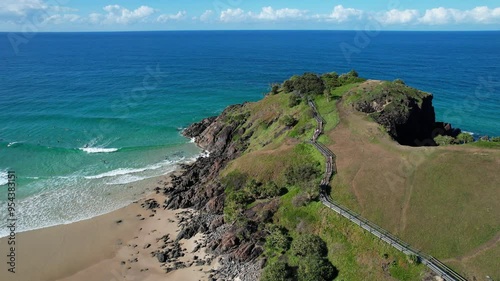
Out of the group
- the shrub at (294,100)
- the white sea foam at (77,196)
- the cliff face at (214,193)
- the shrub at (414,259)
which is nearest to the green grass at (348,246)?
the shrub at (414,259)

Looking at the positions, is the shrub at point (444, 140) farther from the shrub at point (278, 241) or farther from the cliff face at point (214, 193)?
the shrub at point (278, 241)

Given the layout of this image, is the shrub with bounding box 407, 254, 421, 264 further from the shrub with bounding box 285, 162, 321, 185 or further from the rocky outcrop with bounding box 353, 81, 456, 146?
the rocky outcrop with bounding box 353, 81, 456, 146

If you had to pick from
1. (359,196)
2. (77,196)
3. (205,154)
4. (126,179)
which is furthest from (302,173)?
(77,196)

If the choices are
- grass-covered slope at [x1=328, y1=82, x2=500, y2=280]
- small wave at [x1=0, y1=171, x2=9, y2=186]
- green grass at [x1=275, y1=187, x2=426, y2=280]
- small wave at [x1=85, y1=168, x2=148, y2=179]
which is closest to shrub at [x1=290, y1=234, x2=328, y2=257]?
green grass at [x1=275, y1=187, x2=426, y2=280]

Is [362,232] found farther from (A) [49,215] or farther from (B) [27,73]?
(B) [27,73]

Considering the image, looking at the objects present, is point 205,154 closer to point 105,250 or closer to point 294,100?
point 294,100
